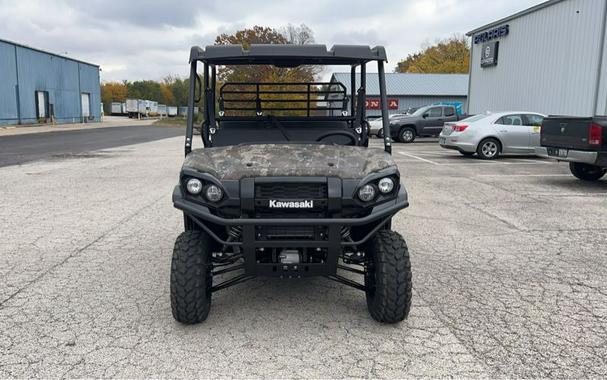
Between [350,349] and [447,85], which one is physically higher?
[447,85]

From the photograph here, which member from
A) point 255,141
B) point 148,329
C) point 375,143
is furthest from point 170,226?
point 375,143

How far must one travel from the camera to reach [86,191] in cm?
927

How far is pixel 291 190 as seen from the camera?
3375mm

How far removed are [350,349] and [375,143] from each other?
20.2m

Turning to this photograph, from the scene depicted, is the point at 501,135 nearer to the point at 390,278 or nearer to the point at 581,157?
the point at 581,157

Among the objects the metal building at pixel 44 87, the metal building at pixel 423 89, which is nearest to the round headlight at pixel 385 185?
the metal building at pixel 44 87

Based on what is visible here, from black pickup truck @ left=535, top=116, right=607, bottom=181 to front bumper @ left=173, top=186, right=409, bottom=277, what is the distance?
7085 millimetres

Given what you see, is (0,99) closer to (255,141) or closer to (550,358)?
(255,141)

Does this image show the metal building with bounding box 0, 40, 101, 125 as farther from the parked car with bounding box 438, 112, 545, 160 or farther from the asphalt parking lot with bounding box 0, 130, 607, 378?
the asphalt parking lot with bounding box 0, 130, 607, 378

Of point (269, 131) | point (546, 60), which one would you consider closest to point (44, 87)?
point (546, 60)

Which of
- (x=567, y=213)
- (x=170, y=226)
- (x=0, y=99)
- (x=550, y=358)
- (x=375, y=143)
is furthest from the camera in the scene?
(x=0, y=99)

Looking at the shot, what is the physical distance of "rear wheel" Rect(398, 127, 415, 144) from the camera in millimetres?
22594

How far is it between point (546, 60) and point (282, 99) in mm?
17510

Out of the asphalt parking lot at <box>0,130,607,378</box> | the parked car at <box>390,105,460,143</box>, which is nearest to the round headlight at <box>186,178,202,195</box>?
the asphalt parking lot at <box>0,130,607,378</box>
